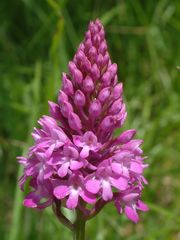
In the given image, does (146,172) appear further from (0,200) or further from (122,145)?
(122,145)

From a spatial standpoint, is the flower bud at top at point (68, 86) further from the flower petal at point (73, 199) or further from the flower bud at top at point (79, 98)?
the flower petal at point (73, 199)

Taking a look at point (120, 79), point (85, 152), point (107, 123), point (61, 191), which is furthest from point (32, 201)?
point (120, 79)

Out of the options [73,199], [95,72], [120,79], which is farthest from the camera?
[120,79]

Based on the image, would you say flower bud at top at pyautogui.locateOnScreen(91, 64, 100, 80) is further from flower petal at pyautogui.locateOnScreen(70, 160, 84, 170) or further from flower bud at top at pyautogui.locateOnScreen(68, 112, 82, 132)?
flower petal at pyautogui.locateOnScreen(70, 160, 84, 170)

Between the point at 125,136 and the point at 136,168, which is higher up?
the point at 125,136

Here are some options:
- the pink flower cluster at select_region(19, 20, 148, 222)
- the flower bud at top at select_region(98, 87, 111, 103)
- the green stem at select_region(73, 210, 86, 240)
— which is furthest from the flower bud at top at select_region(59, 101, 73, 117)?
the green stem at select_region(73, 210, 86, 240)

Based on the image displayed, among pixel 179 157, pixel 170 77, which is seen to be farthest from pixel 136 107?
pixel 179 157

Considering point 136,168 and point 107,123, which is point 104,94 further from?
point 136,168
